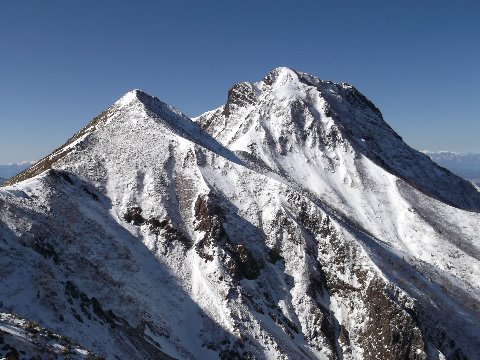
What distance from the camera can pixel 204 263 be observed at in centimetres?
4675

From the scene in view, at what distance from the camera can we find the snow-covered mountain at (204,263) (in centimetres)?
3372

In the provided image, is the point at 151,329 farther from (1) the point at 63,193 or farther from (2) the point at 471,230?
(2) the point at 471,230

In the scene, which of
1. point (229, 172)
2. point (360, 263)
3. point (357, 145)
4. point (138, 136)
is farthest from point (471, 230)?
point (138, 136)

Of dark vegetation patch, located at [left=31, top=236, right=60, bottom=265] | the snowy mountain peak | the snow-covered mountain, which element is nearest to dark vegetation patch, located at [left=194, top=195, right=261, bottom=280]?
the snow-covered mountain

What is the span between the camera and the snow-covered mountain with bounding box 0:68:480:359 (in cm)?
3372

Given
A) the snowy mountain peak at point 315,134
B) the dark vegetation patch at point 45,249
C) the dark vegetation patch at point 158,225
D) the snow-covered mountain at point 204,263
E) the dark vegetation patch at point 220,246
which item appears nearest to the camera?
the snow-covered mountain at point 204,263

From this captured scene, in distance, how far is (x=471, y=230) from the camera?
245 ft

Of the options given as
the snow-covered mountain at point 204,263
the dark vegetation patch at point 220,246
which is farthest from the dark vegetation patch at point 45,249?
the dark vegetation patch at point 220,246

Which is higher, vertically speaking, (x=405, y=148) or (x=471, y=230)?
(x=405, y=148)

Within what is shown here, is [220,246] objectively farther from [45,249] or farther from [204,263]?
[45,249]

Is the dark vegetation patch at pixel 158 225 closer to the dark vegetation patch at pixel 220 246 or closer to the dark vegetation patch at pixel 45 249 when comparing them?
the dark vegetation patch at pixel 220 246

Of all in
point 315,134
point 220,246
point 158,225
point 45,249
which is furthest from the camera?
point 315,134

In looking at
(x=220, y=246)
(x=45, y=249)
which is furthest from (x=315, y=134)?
(x=45, y=249)

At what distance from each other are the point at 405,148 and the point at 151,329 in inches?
3812
